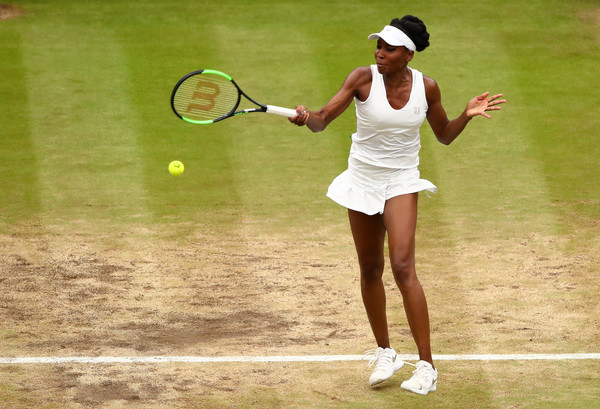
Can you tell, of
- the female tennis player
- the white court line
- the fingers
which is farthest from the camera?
the white court line

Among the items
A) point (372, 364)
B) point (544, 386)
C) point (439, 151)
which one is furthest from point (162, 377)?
point (439, 151)

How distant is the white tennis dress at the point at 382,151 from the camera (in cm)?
667

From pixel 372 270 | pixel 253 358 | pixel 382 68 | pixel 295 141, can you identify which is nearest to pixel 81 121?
pixel 295 141

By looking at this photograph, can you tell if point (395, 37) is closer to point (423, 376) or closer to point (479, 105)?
point (479, 105)

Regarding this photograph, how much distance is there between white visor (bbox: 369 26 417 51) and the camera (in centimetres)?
659

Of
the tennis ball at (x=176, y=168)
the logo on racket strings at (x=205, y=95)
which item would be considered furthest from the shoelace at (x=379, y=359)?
the tennis ball at (x=176, y=168)

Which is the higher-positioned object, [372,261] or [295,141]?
[372,261]

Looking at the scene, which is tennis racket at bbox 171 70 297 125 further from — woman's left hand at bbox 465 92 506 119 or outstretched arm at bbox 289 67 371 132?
woman's left hand at bbox 465 92 506 119

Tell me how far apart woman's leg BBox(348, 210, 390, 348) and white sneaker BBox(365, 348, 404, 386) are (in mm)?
86

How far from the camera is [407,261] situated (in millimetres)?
6594

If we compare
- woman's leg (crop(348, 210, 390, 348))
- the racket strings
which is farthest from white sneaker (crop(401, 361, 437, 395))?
the racket strings

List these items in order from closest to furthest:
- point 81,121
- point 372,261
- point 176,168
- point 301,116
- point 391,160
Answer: point 301,116
point 391,160
point 372,261
point 176,168
point 81,121

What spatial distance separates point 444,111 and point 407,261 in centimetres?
101

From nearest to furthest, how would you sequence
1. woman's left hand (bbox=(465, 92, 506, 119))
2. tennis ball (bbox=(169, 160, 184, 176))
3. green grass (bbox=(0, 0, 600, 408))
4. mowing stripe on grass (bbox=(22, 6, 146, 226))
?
woman's left hand (bbox=(465, 92, 506, 119)) < green grass (bbox=(0, 0, 600, 408)) < mowing stripe on grass (bbox=(22, 6, 146, 226)) < tennis ball (bbox=(169, 160, 184, 176))
